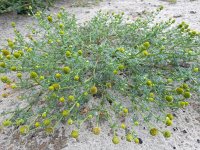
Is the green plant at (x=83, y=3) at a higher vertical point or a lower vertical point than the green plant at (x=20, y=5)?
lower

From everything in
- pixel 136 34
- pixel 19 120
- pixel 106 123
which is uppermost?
pixel 136 34

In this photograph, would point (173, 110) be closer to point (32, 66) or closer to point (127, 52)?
point (127, 52)

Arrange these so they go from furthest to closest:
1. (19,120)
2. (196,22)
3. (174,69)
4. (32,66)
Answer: (196,22) → (174,69) → (32,66) → (19,120)

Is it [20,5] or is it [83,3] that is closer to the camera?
[20,5]

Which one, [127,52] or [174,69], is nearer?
[127,52]

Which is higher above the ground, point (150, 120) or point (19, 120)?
point (19, 120)

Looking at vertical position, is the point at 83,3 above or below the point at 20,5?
below

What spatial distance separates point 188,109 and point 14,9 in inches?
103

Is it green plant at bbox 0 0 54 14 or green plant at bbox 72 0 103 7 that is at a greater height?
green plant at bbox 0 0 54 14

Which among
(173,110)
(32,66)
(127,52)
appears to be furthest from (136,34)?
(32,66)

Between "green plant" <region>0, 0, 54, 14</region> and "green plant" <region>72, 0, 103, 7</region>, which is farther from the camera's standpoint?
"green plant" <region>72, 0, 103, 7</region>

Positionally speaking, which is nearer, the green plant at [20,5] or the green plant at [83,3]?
the green plant at [20,5]

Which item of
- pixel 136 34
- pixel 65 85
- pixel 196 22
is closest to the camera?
pixel 65 85

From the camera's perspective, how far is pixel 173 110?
7.89ft
